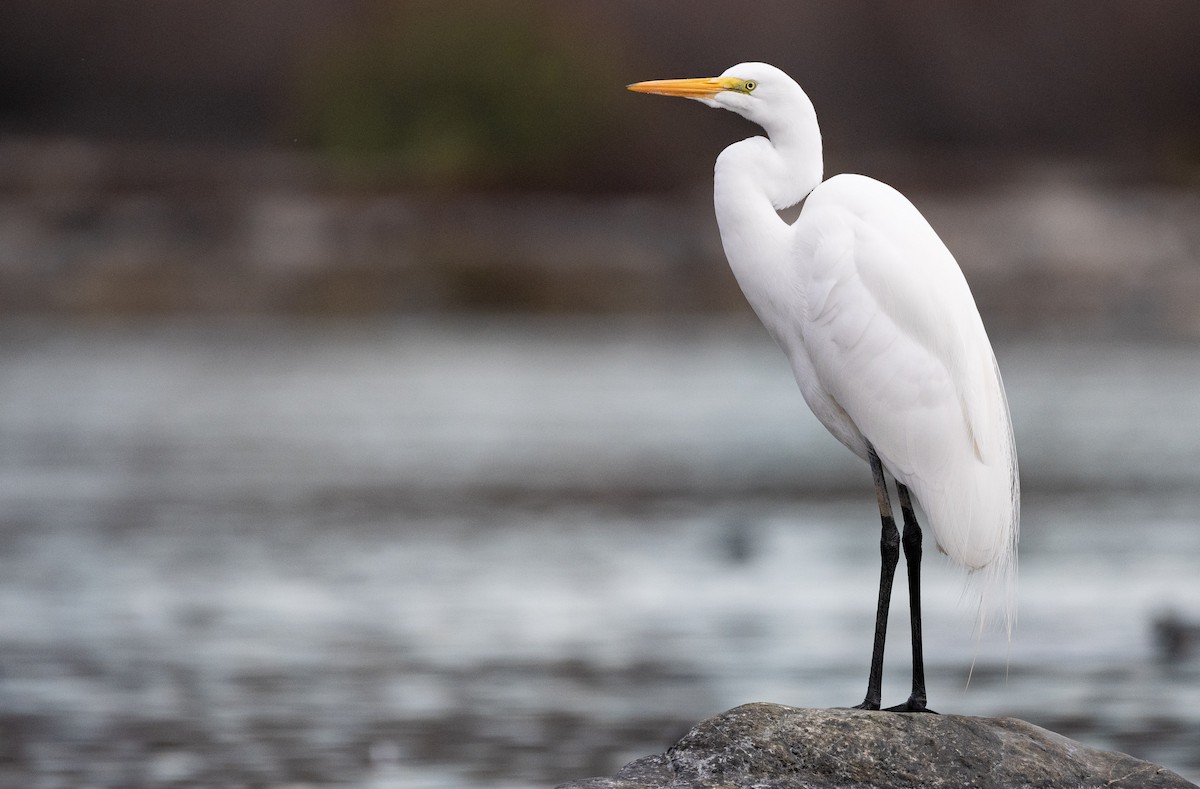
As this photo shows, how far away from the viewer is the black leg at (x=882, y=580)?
23.0 feet

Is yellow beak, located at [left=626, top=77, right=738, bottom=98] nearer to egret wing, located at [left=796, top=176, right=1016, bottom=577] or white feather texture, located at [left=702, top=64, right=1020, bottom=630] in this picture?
white feather texture, located at [left=702, top=64, right=1020, bottom=630]

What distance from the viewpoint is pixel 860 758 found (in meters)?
6.45

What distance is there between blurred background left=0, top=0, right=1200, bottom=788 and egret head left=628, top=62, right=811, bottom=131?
125 inches

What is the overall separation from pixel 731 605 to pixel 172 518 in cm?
614

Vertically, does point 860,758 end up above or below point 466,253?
below

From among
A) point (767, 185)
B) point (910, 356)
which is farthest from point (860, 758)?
point (767, 185)

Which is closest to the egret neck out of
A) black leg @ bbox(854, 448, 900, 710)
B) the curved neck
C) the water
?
the curved neck

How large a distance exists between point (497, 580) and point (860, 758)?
7900 mm

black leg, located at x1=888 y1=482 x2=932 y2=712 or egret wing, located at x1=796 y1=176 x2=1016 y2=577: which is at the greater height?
egret wing, located at x1=796 y1=176 x2=1016 y2=577

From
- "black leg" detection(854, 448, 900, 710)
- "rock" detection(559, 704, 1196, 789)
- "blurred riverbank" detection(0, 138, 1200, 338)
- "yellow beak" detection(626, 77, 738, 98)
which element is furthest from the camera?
"blurred riverbank" detection(0, 138, 1200, 338)

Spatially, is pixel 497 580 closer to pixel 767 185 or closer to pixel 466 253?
pixel 767 185

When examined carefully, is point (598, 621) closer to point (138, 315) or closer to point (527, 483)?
point (527, 483)

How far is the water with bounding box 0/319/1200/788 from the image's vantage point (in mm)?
9773

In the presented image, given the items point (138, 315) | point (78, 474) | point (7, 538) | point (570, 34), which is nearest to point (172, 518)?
point (7, 538)
